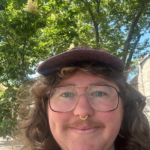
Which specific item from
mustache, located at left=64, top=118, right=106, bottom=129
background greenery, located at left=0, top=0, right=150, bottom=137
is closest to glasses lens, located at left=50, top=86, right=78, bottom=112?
mustache, located at left=64, top=118, right=106, bottom=129

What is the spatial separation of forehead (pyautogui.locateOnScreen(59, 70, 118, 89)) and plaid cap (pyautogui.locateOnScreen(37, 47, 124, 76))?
0.12 m

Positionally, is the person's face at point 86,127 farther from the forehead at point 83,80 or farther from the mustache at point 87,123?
the forehead at point 83,80

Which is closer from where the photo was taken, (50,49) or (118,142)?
(118,142)

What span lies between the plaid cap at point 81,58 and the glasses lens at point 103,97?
0.74ft

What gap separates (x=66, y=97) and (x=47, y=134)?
1.93ft

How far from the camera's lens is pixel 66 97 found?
1223mm

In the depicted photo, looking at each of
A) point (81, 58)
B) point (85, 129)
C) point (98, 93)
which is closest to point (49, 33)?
point (81, 58)

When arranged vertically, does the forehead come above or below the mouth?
above

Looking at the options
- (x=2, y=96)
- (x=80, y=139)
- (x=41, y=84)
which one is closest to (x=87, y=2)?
(x=2, y=96)

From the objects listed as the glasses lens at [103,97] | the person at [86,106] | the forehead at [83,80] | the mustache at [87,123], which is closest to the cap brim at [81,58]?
the person at [86,106]

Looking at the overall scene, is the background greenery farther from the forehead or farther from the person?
the forehead

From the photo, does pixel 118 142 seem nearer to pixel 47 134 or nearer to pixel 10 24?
pixel 47 134

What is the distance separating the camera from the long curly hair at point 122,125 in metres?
1.28

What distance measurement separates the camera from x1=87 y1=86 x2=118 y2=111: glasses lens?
113 cm
